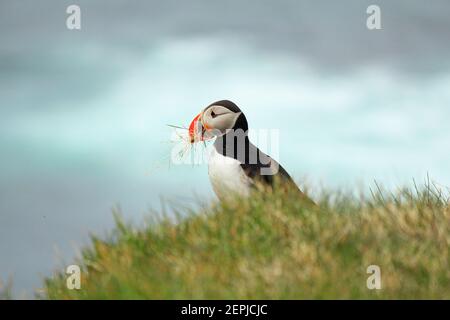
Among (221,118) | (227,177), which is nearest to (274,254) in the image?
(227,177)

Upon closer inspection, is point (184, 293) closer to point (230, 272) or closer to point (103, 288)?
point (230, 272)

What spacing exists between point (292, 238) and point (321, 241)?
25 centimetres

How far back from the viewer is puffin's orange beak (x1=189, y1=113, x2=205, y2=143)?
24.5 feet

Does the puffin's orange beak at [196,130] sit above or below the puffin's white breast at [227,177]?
above

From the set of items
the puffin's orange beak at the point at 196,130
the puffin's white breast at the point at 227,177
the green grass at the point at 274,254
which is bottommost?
the green grass at the point at 274,254

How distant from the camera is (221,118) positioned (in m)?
7.31

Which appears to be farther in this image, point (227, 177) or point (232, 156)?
point (232, 156)

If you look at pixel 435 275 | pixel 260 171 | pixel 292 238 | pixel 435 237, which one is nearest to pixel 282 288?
pixel 292 238

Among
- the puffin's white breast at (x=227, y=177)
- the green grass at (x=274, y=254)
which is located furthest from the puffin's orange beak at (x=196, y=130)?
the green grass at (x=274, y=254)

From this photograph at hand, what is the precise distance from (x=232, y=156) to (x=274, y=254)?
1.90 m

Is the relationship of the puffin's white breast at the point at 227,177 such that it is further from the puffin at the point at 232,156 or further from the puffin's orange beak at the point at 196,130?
the puffin's orange beak at the point at 196,130

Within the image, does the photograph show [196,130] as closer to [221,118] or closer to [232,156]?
[221,118]

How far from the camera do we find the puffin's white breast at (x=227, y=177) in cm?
684
